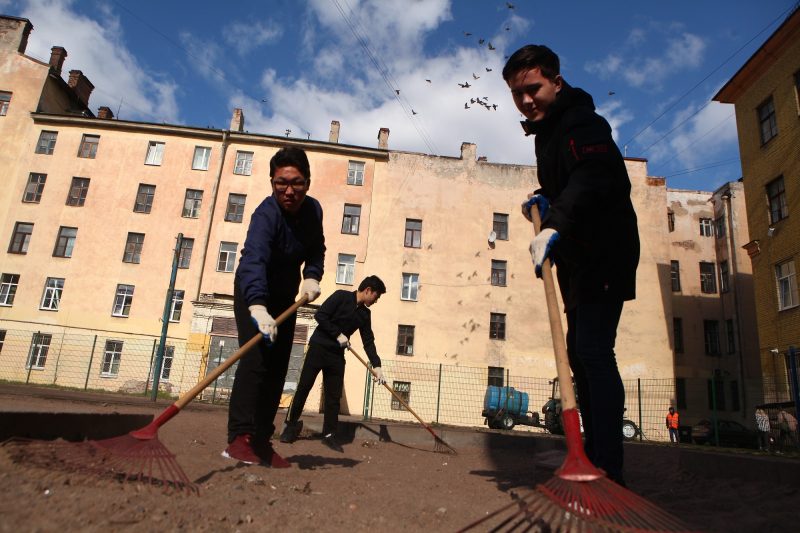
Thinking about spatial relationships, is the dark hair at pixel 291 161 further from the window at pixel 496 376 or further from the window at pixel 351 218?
the window at pixel 351 218

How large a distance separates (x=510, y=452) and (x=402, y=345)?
18390 millimetres

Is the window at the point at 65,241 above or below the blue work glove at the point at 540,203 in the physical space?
above

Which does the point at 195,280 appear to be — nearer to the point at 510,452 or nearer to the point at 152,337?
the point at 152,337

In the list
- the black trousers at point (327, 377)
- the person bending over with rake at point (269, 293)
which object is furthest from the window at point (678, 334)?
the person bending over with rake at point (269, 293)

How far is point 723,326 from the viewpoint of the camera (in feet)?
95.0

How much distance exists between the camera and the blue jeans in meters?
2.46

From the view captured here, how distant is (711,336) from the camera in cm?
2891

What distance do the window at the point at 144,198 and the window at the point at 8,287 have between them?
6338 mm

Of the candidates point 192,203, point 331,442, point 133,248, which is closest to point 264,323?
point 331,442

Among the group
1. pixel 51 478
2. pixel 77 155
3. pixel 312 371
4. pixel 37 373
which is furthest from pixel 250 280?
pixel 77 155

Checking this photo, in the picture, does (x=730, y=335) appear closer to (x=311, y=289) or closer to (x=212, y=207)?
(x=212, y=207)

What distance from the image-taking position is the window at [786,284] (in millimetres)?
15773

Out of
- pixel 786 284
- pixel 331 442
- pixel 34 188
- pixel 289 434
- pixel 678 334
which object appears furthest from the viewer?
pixel 678 334

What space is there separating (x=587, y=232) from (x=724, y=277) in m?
32.2
